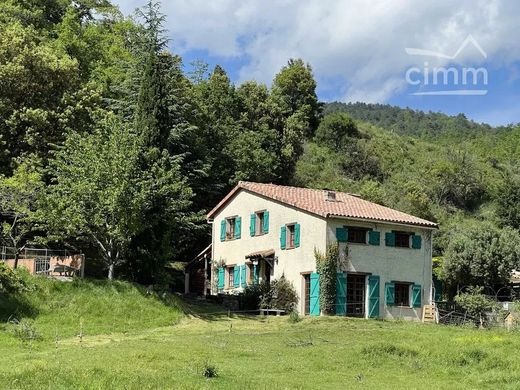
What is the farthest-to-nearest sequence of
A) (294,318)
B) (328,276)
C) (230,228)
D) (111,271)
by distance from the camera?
1. (230,228)
2. (328,276)
3. (111,271)
4. (294,318)

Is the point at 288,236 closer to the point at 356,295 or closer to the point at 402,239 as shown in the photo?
the point at 356,295

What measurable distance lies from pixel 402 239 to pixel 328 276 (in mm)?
5177

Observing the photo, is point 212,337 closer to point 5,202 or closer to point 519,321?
point 5,202

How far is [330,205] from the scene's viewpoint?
3750 centimetres

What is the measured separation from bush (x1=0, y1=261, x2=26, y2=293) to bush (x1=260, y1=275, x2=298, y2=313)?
12507 mm

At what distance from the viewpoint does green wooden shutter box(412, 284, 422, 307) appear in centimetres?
3671

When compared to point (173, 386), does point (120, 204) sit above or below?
above

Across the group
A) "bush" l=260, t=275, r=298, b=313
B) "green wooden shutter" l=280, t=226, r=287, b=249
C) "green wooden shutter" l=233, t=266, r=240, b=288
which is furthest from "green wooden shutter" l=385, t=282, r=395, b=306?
"green wooden shutter" l=233, t=266, r=240, b=288

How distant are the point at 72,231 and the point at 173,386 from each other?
19050 mm

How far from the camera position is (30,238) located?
41125 mm

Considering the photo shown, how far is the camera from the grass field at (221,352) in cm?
1627

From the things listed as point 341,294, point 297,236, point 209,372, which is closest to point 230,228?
point 297,236

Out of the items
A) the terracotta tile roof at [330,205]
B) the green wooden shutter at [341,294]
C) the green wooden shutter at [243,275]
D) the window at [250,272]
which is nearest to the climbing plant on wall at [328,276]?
→ the green wooden shutter at [341,294]

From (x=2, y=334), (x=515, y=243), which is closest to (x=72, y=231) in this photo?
(x=2, y=334)
